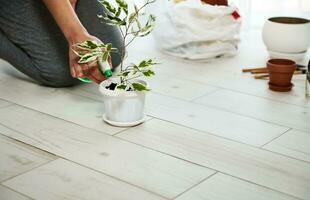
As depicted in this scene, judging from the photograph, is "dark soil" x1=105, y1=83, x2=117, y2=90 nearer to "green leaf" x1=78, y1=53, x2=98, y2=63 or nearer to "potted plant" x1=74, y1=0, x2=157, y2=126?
"potted plant" x1=74, y1=0, x2=157, y2=126

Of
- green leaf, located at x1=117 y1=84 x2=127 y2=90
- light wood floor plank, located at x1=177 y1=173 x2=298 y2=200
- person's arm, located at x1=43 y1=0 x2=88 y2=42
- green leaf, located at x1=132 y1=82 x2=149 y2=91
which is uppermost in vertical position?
person's arm, located at x1=43 y1=0 x2=88 y2=42

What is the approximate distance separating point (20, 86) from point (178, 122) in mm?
601

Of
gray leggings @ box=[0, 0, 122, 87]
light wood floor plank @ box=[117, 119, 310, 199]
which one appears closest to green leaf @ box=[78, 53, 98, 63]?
light wood floor plank @ box=[117, 119, 310, 199]

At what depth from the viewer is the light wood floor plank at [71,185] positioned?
3.90 feet

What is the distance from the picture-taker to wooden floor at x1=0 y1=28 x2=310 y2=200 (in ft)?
4.01

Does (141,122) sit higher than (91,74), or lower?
lower

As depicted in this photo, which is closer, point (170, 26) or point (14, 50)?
point (14, 50)

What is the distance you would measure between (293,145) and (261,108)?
259mm

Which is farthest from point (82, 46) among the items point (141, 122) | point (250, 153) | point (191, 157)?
point (250, 153)

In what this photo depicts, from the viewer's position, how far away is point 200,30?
2133 mm

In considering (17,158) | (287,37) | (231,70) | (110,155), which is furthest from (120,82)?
(287,37)

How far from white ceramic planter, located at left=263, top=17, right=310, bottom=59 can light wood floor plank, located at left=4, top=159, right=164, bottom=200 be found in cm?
105

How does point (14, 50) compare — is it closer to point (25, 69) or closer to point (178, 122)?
point (25, 69)

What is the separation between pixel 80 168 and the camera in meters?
1.31
